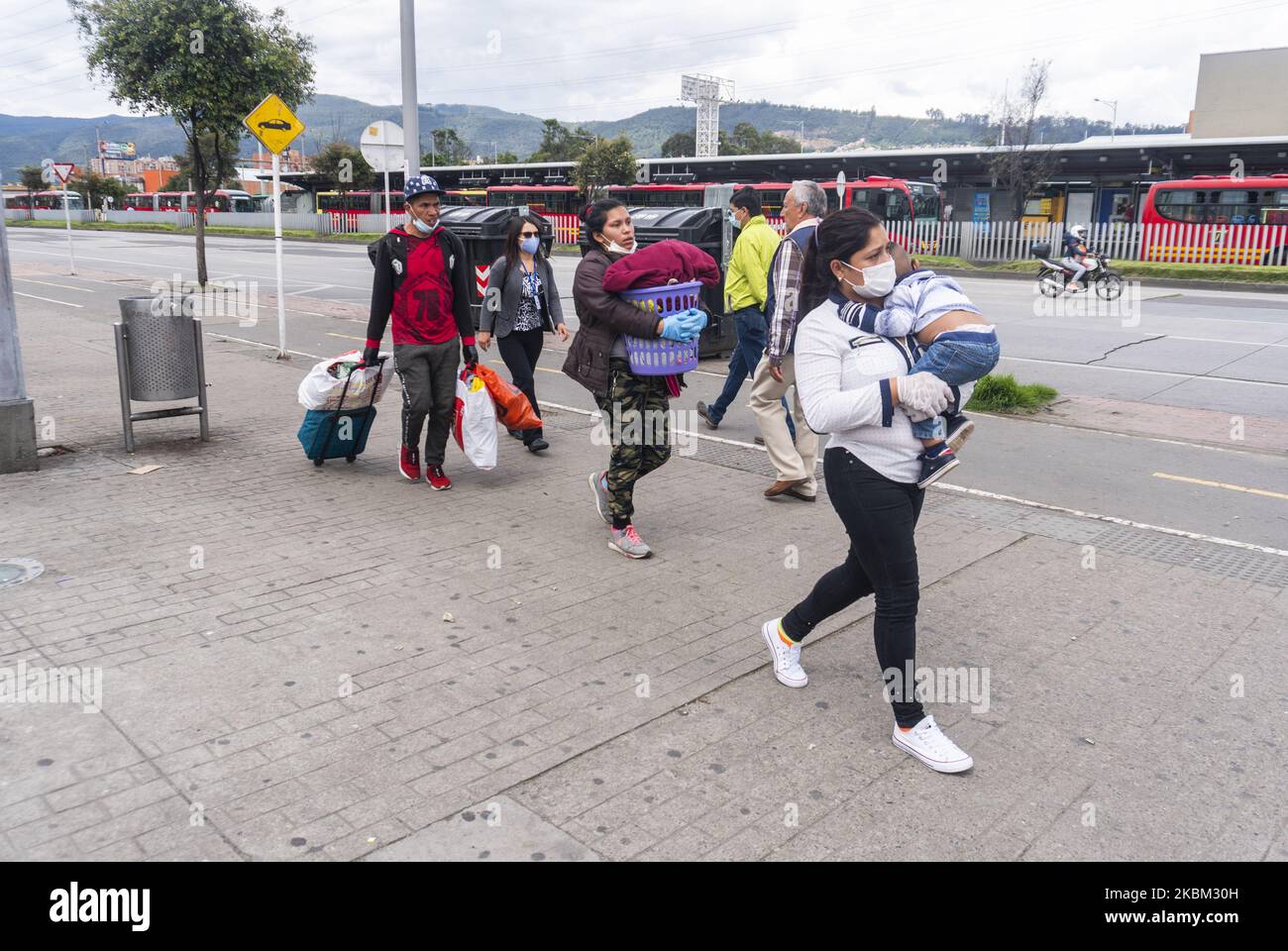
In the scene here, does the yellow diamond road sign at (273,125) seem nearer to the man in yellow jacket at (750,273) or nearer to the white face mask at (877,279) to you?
the man in yellow jacket at (750,273)

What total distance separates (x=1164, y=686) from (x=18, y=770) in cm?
417

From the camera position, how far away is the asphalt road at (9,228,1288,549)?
22.7 feet

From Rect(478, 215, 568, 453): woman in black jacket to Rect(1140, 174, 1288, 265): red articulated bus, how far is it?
2719 centimetres

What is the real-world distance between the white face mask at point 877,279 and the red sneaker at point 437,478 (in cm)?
405

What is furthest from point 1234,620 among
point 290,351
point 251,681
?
point 290,351

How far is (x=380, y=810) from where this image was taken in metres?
3.15

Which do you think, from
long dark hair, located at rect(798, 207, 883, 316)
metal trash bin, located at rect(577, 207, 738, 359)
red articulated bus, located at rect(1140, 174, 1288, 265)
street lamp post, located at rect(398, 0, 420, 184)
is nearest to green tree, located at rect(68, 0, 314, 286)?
street lamp post, located at rect(398, 0, 420, 184)

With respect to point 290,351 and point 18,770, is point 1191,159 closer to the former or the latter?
point 290,351

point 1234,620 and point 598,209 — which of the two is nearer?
point 1234,620

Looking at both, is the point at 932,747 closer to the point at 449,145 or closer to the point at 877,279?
the point at 877,279

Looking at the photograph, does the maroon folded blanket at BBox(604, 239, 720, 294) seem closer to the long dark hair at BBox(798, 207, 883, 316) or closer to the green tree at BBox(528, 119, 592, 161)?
the long dark hair at BBox(798, 207, 883, 316)

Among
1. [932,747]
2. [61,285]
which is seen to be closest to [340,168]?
[61,285]

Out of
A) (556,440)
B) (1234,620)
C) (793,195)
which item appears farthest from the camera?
(556,440)

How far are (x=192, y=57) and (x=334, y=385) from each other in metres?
13.5
